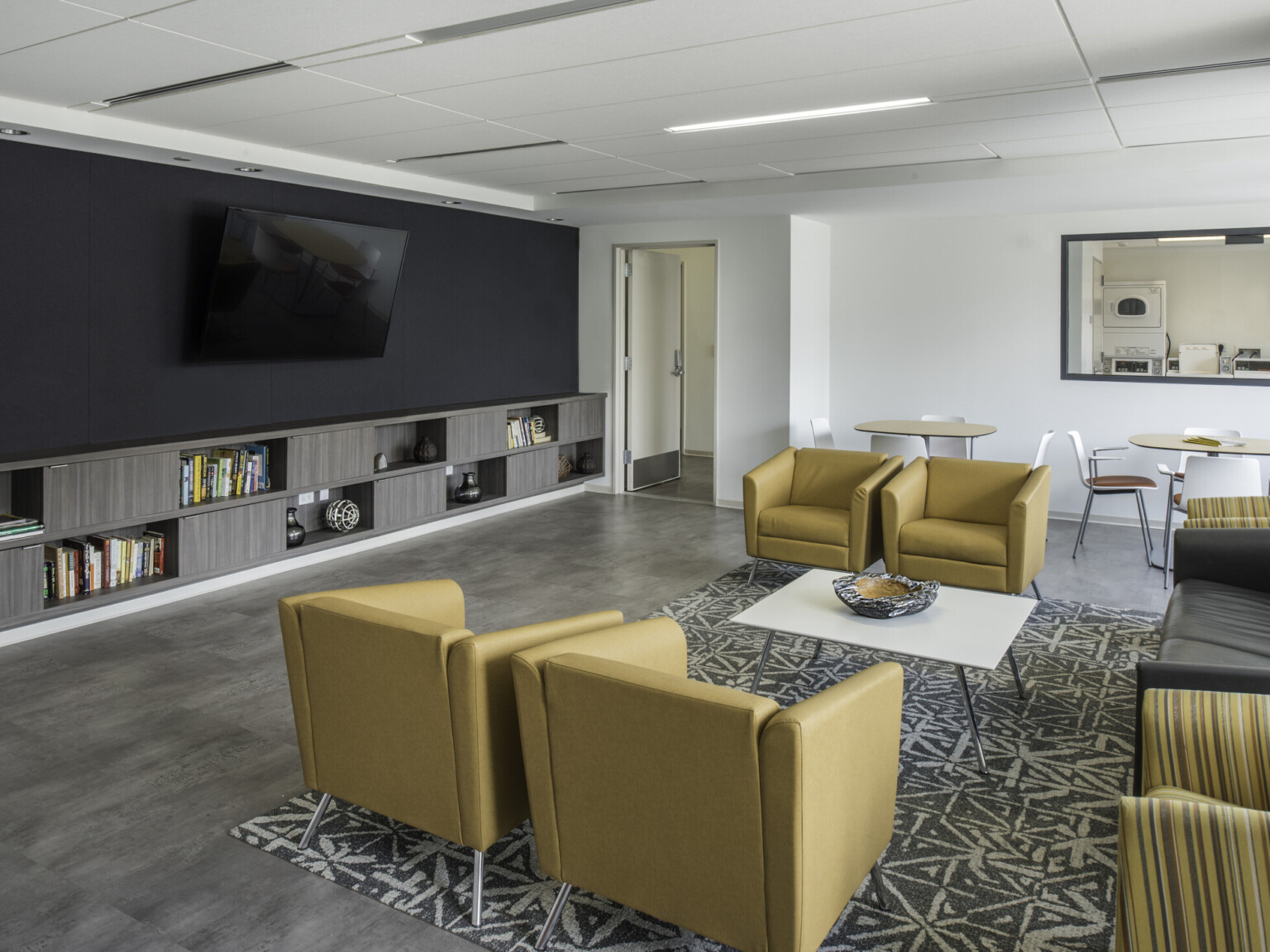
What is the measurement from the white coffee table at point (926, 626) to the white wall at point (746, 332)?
13.3 ft

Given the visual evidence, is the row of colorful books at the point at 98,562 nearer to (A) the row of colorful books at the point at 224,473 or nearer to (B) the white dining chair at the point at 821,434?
(A) the row of colorful books at the point at 224,473

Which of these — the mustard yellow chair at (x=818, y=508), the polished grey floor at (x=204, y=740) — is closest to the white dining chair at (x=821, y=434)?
the polished grey floor at (x=204, y=740)

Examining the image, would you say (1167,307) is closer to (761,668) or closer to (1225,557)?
(1225,557)

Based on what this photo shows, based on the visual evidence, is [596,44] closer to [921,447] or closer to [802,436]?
[921,447]

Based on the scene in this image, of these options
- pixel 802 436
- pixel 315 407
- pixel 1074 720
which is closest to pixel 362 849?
pixel 1074 720

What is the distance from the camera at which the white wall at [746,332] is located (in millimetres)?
8367

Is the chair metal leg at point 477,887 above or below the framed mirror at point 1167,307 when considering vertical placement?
below

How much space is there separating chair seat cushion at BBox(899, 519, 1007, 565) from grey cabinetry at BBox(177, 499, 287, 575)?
3.90m

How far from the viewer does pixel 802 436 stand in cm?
877

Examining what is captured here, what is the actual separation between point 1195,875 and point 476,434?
21.6 ft

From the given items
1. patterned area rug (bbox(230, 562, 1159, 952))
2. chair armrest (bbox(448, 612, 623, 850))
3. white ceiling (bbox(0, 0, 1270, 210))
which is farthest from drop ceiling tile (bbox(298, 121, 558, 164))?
chair armrest (bbox(448, 612, 623, 850))

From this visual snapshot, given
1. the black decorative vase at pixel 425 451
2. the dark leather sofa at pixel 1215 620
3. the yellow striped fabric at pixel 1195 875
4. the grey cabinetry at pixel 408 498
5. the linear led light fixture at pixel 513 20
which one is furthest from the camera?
the black decorative vase at pixel 425 451

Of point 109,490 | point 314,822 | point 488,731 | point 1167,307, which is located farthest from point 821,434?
point 488,731

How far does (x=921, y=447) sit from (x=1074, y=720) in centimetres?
370
